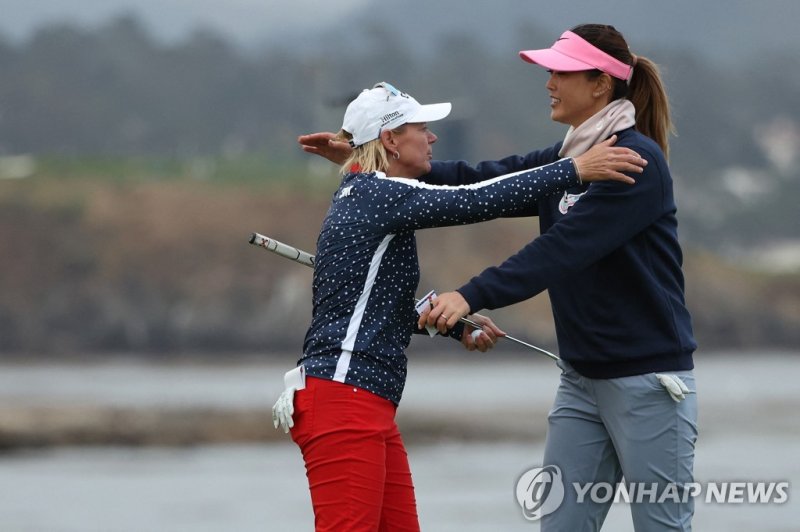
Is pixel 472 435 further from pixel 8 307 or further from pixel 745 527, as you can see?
pixel 8 307

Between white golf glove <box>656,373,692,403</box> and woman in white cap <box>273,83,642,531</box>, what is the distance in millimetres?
612

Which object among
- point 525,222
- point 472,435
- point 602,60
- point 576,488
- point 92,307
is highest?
point 525,222

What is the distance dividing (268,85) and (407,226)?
108300mm

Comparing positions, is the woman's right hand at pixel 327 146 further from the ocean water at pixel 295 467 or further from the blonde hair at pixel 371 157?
the ocean water at pixel 295 467

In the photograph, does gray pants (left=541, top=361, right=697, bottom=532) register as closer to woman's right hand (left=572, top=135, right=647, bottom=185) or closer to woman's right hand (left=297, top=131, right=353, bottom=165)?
woman's right hand (left=572, top=135, right=647, bottom=185)

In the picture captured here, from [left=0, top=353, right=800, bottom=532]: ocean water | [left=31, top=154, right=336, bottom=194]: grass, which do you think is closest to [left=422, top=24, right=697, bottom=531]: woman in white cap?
[left=0, top=353, right=800, bottom=532]: ocean water

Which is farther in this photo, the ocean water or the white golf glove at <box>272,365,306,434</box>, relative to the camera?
the ocean water

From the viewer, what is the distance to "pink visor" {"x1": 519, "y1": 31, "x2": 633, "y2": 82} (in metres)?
5.13

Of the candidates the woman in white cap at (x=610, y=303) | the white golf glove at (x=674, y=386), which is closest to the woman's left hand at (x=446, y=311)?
the woman in white cap at (x=610, y=303)

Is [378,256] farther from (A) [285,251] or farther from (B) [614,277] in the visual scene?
(B) [614,277]

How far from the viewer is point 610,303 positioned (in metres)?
4.98

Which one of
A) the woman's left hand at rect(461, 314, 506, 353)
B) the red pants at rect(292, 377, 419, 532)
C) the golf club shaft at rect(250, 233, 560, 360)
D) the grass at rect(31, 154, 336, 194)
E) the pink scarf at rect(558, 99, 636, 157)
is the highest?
the grass at rect(31, 154, 336, 194)

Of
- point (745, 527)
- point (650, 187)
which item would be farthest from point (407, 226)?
point (745, 527)

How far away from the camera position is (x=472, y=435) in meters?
21.8
